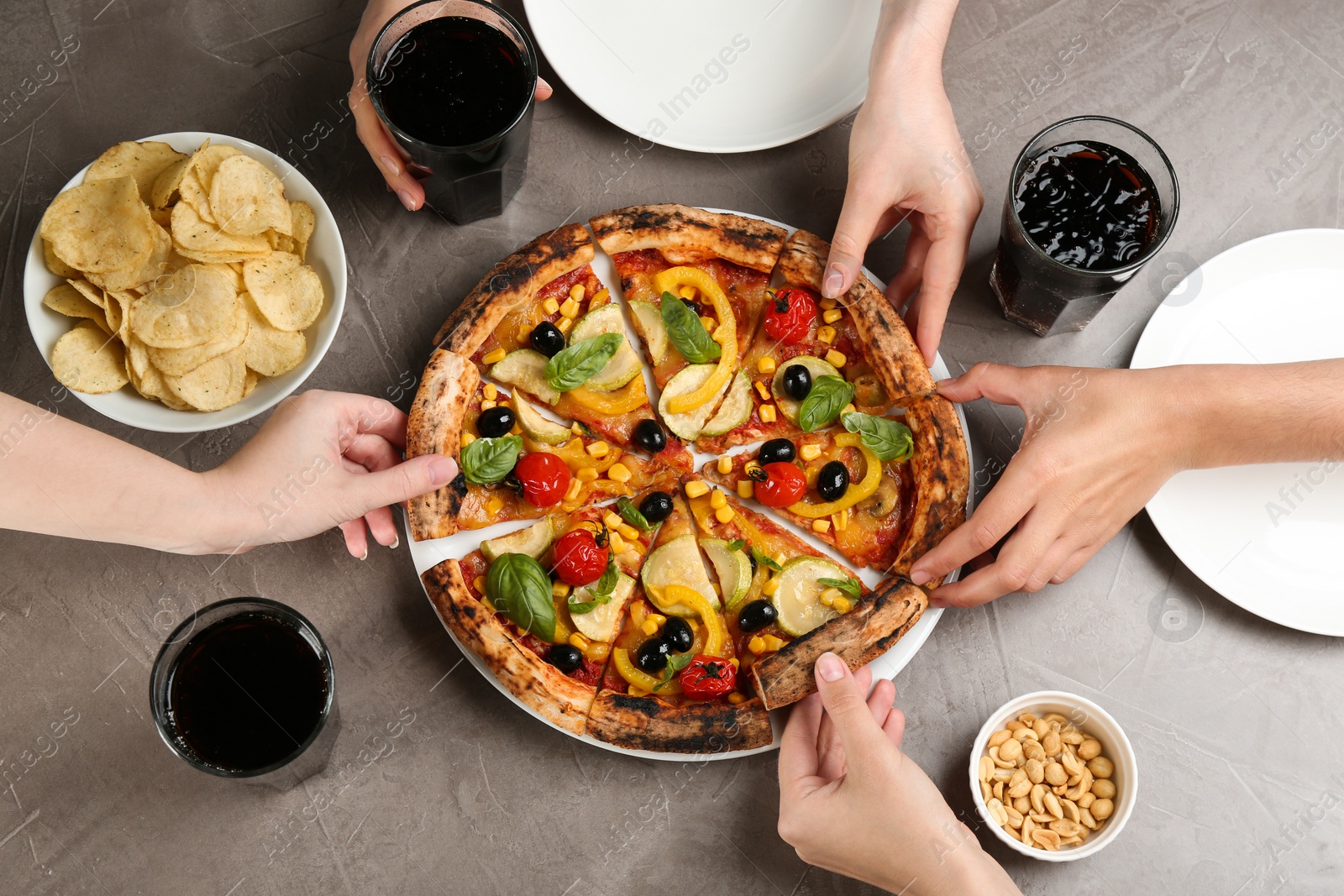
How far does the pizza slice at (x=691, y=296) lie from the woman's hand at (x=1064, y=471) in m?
0.90

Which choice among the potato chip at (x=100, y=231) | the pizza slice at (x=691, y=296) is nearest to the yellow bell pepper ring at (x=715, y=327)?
the pizza slice at (x=691, y=296)

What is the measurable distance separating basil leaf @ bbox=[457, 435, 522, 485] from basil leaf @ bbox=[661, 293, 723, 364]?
0.72 meters

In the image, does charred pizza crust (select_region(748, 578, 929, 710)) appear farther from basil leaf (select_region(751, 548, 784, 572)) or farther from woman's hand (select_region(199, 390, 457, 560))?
woman's hand (select_region(199, 390, 457, 560))

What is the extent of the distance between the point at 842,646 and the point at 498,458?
139 cm

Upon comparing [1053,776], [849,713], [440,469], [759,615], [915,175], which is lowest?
[1053,776]

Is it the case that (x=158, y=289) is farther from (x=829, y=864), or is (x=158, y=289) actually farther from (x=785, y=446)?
(x=829, y=864)

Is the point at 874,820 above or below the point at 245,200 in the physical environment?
below

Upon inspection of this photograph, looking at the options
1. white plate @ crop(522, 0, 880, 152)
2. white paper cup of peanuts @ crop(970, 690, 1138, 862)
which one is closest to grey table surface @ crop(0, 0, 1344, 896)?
white plate @ crop(522, 0, 880, 152)

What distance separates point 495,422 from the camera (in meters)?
3.42

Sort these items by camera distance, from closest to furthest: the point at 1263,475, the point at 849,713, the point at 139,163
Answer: the point at 849,713, the point at 139,163, the point at 1263,475

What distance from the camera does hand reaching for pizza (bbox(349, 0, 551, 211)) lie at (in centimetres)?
330

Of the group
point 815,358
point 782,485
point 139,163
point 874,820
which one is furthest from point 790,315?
point 139,163

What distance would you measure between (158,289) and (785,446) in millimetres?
2252

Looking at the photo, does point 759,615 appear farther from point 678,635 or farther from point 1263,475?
point 1263,475
